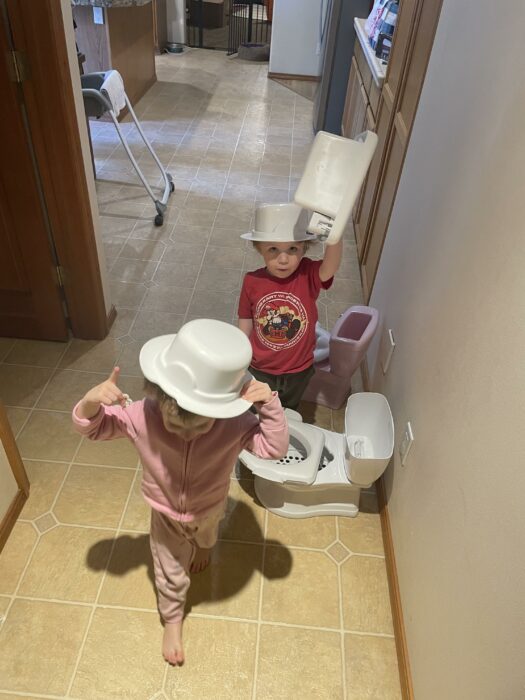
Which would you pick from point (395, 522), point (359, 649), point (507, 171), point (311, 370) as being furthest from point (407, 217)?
point (359, 649)

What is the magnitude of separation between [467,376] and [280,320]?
2.12 ft

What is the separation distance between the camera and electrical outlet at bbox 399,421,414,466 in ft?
5.10

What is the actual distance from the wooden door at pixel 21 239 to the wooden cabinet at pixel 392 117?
1453mm

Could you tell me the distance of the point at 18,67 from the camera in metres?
1.72

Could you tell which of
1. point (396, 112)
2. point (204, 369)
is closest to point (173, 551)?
point (204, 369)

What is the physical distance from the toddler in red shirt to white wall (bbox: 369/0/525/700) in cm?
33

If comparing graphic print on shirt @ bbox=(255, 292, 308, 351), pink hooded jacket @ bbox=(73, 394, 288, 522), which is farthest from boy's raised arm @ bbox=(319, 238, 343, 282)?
pink hooded jacket @ bbox=(73, 394, 288, 522)

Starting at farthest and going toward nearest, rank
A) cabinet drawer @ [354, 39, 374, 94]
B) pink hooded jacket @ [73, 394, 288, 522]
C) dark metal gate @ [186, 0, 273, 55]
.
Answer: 1. dark metal gate @ [186, 0, 273, 55]
2. cabinet drawer @ [354, 39, 374, 94]
3. pink hooded jacket @ [73, 394, 288, 522]

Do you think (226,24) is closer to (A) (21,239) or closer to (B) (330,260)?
(A) (21,239)

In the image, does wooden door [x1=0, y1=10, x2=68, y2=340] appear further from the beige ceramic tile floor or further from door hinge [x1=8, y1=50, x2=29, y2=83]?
the beige ceramic tile floor

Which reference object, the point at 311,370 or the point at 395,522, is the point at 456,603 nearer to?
the point at 395,522

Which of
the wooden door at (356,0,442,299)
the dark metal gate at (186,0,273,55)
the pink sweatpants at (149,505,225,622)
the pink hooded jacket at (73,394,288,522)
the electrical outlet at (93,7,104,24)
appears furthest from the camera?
the dark metal gate at (186,0,273,55)

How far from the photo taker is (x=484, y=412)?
109 cm

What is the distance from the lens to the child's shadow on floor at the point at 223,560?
5.10 feet
